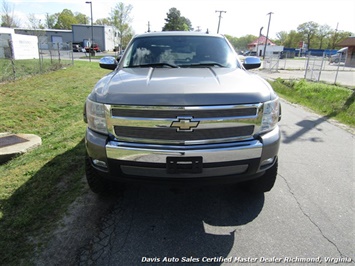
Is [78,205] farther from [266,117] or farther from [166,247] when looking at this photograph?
[266,117]

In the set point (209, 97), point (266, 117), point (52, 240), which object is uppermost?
point (209, 97)

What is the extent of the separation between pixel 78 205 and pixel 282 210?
2.23m

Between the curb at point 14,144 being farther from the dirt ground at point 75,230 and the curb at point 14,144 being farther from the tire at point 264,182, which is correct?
the tire at point 264,182

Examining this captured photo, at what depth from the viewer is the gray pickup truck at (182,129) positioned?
7.22 feet

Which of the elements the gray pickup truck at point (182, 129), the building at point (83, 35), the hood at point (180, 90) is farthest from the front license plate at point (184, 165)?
the building at point (83, 35)

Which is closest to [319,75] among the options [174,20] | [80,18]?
[174,20]

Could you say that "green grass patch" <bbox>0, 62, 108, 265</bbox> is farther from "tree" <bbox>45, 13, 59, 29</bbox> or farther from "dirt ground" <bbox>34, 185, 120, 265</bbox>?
"tree" <bbox>45, 13, 59, 29</bbox>

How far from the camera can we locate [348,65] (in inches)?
1581

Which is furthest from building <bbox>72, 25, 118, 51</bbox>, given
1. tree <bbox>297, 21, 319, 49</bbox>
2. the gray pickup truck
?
tree <bbox>297, 21, 319, 49</bbox>

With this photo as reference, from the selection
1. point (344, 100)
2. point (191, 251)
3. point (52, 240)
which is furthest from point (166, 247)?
point (344, 100)

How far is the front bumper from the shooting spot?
2234 mm

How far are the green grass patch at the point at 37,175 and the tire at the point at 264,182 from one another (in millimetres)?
2006

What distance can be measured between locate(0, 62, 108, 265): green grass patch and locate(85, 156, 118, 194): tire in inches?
14.1

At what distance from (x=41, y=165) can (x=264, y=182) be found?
10.1ft
